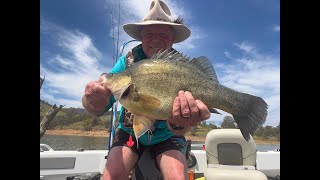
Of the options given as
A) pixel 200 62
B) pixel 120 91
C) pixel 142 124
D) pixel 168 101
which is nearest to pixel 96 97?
pixel 120 91

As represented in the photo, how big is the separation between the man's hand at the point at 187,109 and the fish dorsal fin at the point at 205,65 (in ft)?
1.23

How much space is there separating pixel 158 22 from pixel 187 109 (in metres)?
1.33

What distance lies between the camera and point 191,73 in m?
3.13

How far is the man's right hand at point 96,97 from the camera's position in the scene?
3.19 meters

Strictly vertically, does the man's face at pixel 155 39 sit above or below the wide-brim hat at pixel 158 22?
below

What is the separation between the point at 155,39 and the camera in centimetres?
386

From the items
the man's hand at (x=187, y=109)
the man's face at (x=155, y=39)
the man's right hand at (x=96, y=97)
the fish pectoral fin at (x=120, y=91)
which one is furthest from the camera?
the man's face at (x=155, y=39)

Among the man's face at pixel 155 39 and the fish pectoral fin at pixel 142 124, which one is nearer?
the fish pectoral fin at pixel 142 124

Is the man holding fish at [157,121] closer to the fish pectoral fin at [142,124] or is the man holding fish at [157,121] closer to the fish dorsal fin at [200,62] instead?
the fish pectoral fin at [142,124]

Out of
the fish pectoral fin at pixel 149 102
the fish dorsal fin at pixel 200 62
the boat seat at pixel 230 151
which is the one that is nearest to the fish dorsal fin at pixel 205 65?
the fish dorsal fin at pixel 200 62
